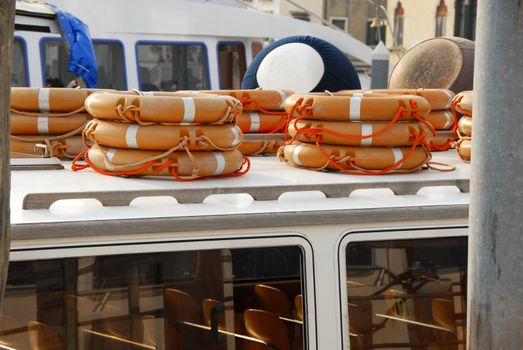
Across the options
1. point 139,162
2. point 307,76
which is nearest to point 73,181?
point 139,162

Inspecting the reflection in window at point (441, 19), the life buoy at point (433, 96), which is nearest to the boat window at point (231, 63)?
the life buoy at point (433, 96)

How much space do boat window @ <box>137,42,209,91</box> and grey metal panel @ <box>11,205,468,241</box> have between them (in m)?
12.5

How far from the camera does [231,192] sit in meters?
3.29

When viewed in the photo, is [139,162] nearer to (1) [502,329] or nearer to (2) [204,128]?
(2) [204,128]

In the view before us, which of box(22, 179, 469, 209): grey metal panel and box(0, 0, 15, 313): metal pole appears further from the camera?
box(22, 179, 469, 209): grey metal panel

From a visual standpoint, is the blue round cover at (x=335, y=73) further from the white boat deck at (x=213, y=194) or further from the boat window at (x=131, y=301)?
the boat window at (x=131, y=301)

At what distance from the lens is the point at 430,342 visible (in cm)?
327

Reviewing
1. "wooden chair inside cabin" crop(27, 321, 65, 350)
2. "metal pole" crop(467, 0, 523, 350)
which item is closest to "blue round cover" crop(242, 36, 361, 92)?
"wooden chair inside cabin" crop(27, 321, 65, 350)

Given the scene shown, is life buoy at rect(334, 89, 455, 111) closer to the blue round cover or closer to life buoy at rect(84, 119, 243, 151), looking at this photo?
life buoy at rect(84, 119, 243, 151)

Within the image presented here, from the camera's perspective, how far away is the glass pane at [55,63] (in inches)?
562

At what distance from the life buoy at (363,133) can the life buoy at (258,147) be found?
2.13 ft

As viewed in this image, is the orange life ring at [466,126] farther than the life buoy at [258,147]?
No

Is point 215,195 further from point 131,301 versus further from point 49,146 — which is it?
point 49,146

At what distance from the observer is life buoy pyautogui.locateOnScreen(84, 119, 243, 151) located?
3469 millimetres
